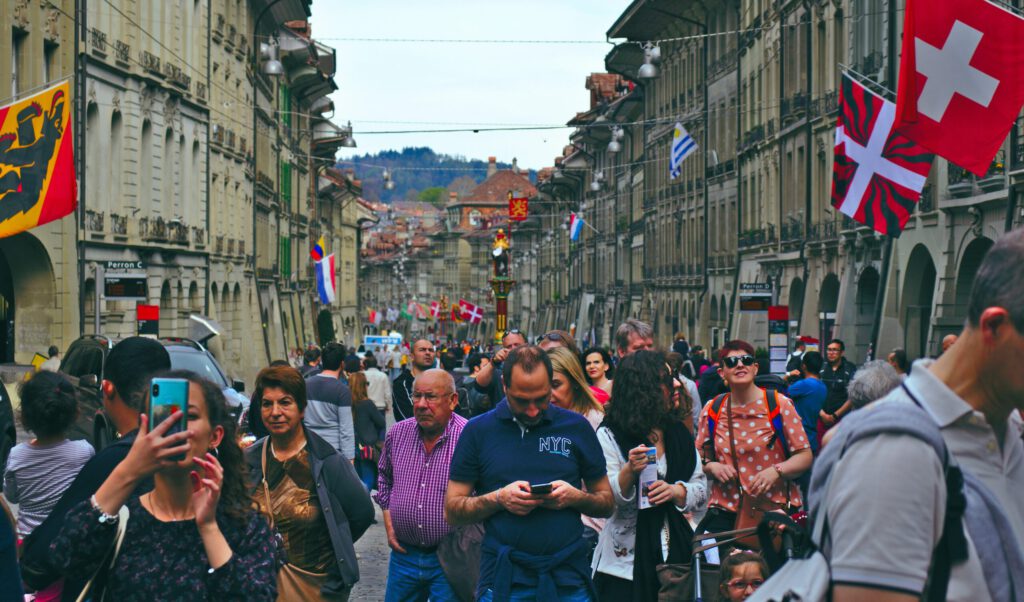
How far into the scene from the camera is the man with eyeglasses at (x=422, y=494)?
27.5 ft

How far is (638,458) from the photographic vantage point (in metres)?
7.43

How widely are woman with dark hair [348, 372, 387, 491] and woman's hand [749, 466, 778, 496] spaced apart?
7.36 m

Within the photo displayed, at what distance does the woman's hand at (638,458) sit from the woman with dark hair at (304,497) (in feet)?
4.04

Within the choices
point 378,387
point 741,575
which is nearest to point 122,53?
point 378,387

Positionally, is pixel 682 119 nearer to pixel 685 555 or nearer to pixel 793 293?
pixel 793 293

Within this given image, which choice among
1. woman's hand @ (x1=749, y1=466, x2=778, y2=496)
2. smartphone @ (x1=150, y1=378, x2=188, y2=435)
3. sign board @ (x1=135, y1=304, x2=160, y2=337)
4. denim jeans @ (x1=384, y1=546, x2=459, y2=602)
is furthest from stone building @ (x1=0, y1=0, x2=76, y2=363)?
smartphone @ (x1=150, y1=378, x2=188, y2=435)

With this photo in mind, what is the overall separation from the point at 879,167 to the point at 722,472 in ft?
37.9

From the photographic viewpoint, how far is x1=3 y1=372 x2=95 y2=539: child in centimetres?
788

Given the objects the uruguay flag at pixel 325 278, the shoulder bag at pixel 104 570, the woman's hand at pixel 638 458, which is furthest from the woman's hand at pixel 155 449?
the uruguay flag at pixel 325 278

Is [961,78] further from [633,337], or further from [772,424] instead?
[772,424]

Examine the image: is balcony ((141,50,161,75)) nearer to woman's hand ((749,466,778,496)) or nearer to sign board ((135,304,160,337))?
sign board ((135,304,160,337))

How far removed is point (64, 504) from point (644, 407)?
346cm

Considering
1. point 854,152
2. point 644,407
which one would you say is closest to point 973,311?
point 644,407

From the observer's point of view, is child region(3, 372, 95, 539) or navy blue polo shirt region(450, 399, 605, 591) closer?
navy blue polo shirt region(450, 399, 605, 591)
